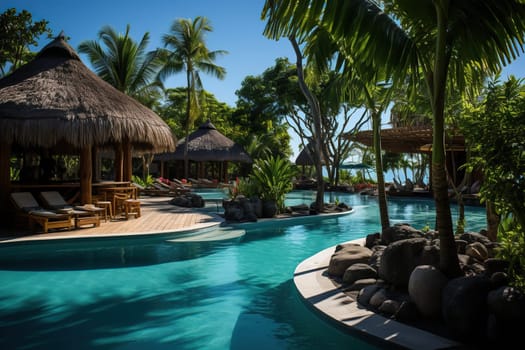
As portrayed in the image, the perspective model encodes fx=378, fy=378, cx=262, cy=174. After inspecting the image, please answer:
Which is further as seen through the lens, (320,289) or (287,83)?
(287,83)

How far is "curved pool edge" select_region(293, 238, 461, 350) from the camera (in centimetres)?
308

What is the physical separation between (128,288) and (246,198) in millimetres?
5963

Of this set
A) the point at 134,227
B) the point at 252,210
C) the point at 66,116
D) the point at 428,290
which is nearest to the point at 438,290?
the point at 428,290

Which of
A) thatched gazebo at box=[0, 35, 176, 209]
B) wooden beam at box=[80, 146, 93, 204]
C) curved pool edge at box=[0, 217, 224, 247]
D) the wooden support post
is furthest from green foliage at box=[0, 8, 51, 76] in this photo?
curved pool edge at box=[0, 217, 224, 247]

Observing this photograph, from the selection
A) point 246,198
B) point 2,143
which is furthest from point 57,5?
point 246,198

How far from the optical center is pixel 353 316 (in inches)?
145

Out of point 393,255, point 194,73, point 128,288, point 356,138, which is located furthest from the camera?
point 194,73

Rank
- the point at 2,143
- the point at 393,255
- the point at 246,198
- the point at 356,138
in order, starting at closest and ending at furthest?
the point at 393,255 < the point at 2,143 < the point at 246,198 < the point at 356,138

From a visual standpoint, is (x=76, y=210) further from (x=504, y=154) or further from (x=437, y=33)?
(x=504, y=154)

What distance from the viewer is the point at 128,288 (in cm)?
526

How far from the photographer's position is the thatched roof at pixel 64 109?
8.25m

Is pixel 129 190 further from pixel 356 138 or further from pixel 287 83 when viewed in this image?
pixel 287 83

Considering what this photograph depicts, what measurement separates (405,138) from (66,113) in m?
14.2

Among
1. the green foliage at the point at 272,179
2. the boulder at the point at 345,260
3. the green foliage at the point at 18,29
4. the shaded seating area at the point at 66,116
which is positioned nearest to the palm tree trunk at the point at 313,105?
the green foliage at the point at 272,179
